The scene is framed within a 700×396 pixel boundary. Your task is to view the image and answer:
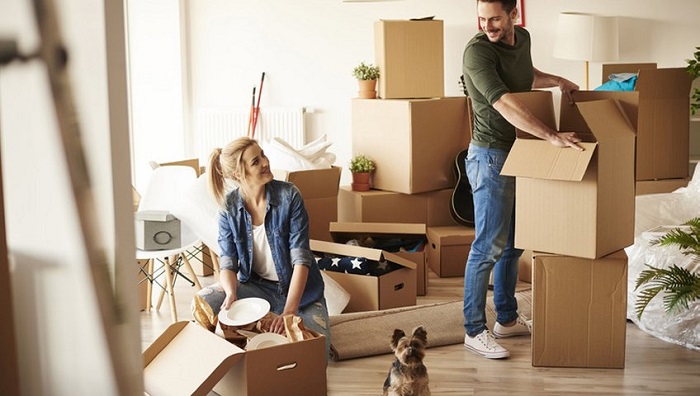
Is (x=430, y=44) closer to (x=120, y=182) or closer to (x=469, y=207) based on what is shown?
(x=469, y=207)

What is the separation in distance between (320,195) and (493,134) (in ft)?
5.47

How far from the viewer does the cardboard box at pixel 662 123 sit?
4379 mm

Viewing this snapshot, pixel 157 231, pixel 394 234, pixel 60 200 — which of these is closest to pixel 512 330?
pixel 394 234

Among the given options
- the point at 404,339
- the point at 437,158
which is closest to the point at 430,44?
the point at 437,158

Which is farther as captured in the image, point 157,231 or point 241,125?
point 241,125

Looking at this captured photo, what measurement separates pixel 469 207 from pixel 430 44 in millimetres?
950

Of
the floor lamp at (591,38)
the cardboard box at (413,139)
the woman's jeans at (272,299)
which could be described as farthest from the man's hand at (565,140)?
the floor lamp at (591,38)

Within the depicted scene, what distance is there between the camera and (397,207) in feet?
16.1

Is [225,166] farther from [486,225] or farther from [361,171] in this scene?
[361,171]

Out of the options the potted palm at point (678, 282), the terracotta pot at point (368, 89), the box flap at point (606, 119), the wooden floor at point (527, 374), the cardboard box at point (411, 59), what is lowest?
the wooden floor at point (527, 374)

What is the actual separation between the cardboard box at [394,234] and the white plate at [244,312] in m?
1.38

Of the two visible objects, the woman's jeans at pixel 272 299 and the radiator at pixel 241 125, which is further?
the radiator at pixel 241 125

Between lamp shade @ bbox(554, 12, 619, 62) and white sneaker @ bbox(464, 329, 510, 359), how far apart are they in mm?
2593

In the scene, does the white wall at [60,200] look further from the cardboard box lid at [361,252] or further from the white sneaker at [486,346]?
the cardboard box lid at [361,252]
